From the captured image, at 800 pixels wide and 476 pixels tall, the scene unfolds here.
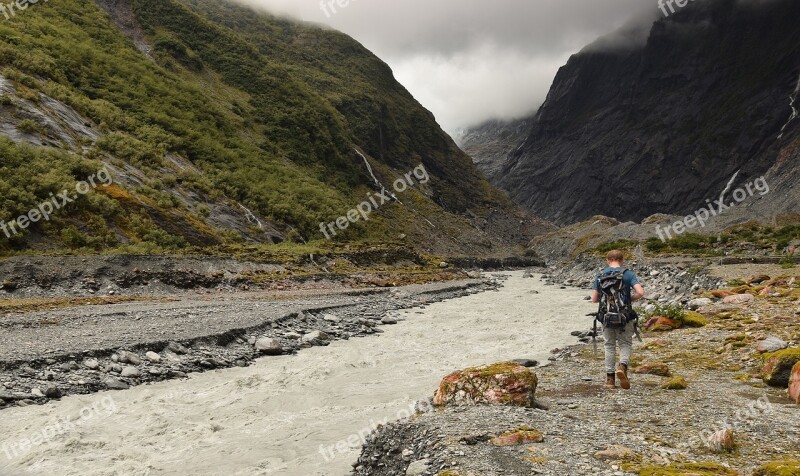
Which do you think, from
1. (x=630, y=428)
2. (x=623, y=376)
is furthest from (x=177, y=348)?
(x=630, y=428)

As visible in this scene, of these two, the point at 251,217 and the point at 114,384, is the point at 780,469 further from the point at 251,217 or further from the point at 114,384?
the point at 251,217

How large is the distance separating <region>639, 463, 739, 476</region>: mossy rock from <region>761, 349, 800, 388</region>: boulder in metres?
5.27

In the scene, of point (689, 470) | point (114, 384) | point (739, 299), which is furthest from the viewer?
point (739, 299)

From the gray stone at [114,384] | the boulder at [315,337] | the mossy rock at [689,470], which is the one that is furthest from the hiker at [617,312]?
the boulder at [315,337]

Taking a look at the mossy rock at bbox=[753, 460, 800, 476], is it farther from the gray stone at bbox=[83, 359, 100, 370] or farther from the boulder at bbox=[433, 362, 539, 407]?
the gray stone at bbox=[83, 359, 100, 370]

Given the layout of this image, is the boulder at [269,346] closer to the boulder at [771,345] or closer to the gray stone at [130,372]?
the gray stone at [130,372]

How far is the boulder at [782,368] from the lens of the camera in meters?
9.49

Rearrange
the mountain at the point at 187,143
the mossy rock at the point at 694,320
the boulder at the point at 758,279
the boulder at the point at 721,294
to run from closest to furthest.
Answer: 1. the mossy rock at the point at 694,320
2. the boulder at the point at 721,294
3. the boulder at the point at 758,279
4. the mountain at the point at 187,143

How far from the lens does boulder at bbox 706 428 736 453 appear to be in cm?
640

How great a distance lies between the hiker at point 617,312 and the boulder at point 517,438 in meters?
3.73

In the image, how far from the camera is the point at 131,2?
105m

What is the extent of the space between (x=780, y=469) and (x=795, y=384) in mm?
4390

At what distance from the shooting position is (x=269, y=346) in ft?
59.5

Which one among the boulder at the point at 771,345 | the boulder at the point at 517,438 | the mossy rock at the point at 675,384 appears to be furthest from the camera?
the boulder at the point at 771,345
